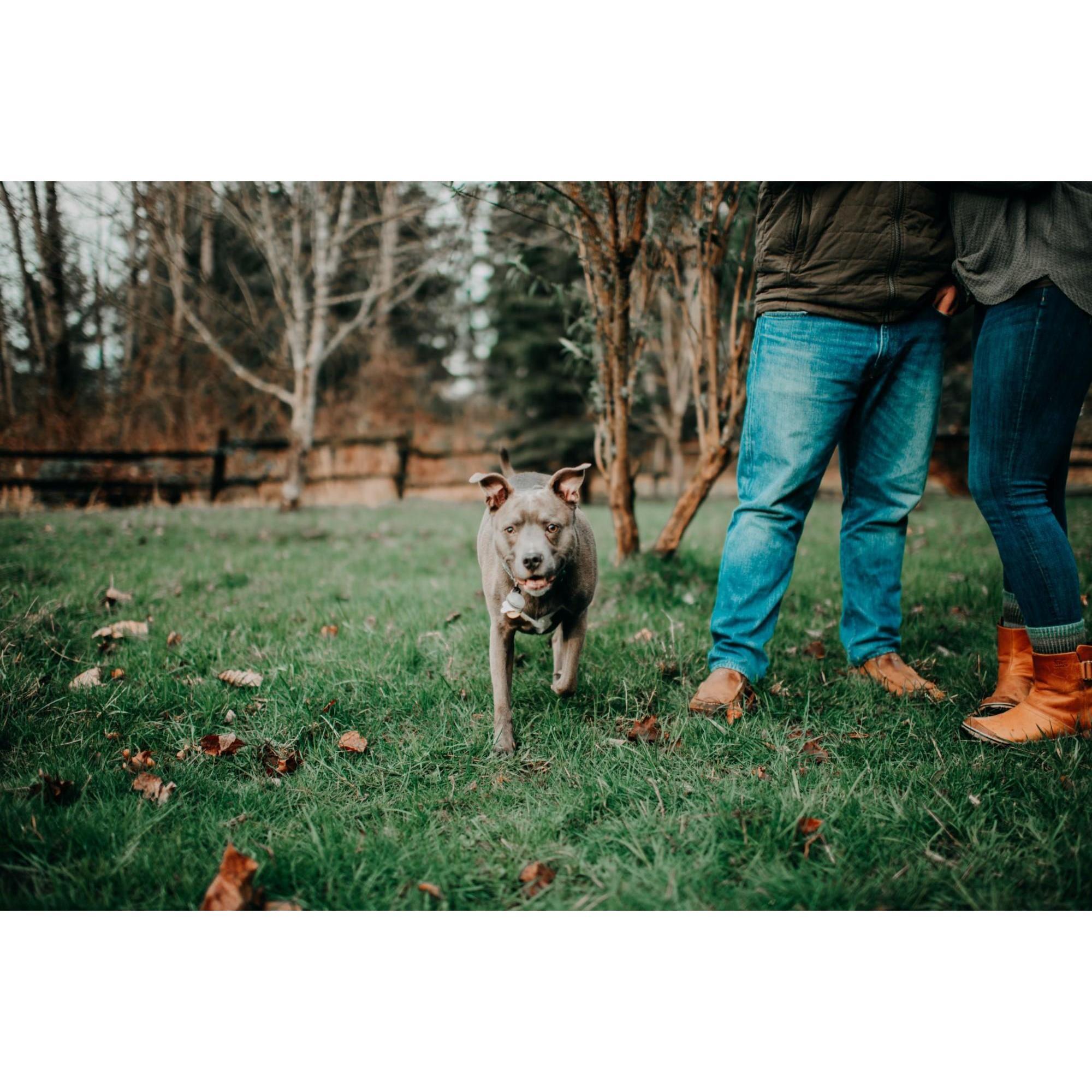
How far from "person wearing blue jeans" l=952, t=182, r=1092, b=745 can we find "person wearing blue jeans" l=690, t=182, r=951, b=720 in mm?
240

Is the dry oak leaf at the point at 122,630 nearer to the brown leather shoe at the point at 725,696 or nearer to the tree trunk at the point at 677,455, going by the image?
the brown leather shoe at the point at 725,696

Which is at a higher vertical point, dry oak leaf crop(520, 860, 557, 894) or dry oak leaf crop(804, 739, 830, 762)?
dry oak leaf crop(520, 860, 557, 894)

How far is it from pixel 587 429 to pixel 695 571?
37.9 ft

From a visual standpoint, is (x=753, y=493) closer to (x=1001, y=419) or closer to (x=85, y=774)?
(x=1001, y=419)

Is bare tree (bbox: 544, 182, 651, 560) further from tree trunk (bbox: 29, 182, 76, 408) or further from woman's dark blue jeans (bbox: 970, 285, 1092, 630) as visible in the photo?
tree trunk (bbox: 29, 182, 76, 408)

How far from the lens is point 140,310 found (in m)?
13.4

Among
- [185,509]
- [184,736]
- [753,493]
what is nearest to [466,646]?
[184,736]

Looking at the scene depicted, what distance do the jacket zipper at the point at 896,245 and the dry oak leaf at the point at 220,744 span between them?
10.2ft

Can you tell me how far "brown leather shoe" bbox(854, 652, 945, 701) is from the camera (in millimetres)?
2852

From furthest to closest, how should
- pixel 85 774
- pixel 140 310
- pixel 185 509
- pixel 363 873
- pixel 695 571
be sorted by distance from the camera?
pixel 140 310 → pixel 185 509 → pixel 695 571 → pixel 85 774 → pixel 363 873

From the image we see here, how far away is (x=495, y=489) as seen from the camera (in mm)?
2736

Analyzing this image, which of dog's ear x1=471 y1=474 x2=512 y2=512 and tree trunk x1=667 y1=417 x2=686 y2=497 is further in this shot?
tree trunk x1=667 y1=417 x2=686 y2=497

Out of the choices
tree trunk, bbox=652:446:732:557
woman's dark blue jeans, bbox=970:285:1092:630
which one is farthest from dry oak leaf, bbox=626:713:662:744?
tree trunk, bbox=652:446:732:557

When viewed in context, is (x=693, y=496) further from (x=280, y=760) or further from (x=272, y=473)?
(x=272, y=473)
